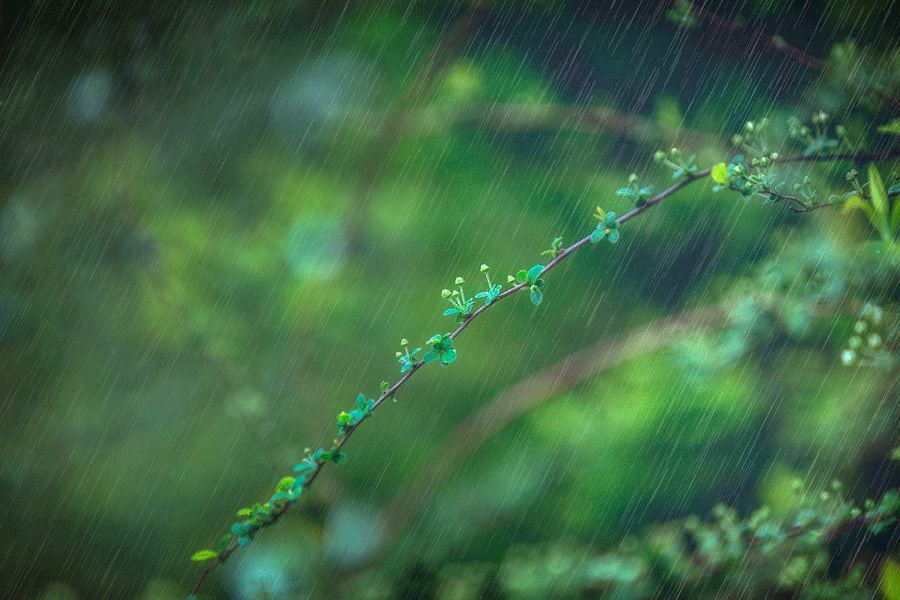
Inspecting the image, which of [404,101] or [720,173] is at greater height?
[404,101]

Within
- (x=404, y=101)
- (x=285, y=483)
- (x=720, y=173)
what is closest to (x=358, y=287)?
(x=404, y=101)

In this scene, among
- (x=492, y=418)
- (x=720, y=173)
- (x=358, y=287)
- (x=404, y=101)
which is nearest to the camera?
(x=720, y=173)

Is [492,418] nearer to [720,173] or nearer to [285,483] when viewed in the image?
[285,483]

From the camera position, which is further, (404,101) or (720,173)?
(404,101)

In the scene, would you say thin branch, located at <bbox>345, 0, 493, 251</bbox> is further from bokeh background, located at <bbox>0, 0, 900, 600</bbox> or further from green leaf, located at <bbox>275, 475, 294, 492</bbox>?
green leaf, located at <bbox>275, 475, 294, 492</bbox>

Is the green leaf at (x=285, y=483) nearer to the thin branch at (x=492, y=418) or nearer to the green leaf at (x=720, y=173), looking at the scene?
the green leaf at (x=720, y=173)

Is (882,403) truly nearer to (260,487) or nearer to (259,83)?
(260,487)
